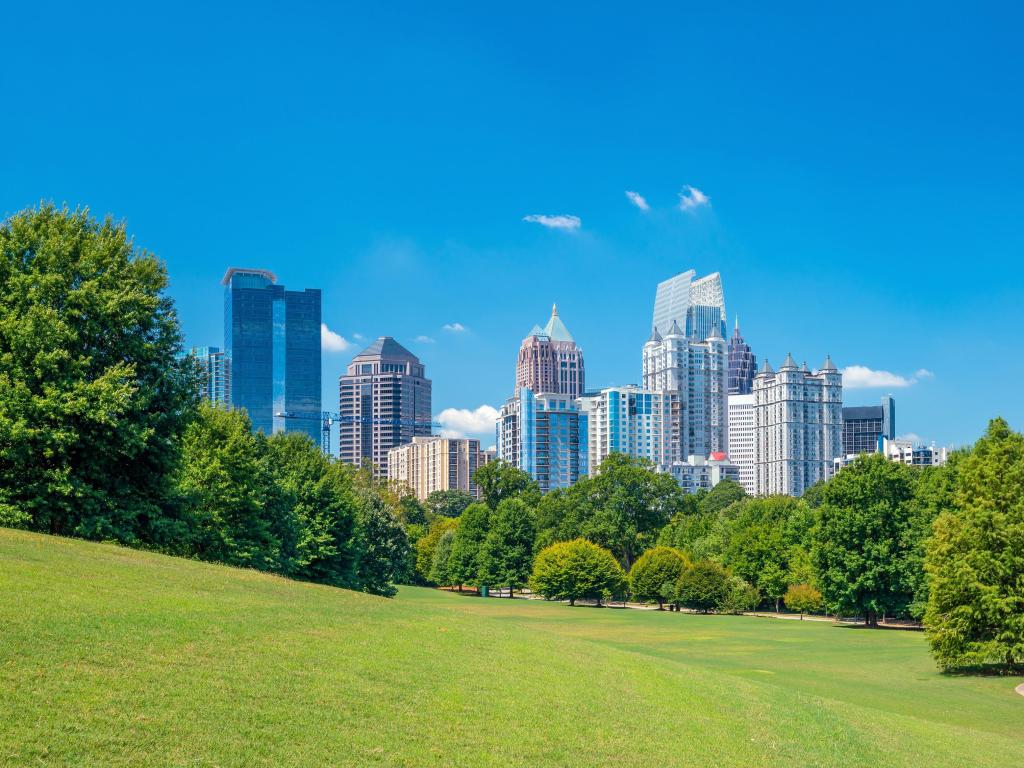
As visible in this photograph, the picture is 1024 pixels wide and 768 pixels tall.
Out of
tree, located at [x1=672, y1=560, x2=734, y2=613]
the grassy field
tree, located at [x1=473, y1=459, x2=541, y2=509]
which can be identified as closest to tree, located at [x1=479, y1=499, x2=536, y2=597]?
tree, located at [x1=672, y1=560, x2=734, y2=613]

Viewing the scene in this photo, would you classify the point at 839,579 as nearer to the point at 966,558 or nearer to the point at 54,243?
the point at 966,558

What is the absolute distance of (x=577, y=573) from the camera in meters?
105

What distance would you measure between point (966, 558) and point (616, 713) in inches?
1071

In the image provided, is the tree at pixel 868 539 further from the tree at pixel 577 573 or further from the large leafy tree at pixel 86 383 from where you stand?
the large leafy tree at pixel 86 383

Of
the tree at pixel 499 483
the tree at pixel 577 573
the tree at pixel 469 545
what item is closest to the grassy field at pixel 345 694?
the tree at pixel 577 573

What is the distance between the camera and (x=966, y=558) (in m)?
43.0

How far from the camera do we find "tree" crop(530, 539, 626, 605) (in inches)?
4131

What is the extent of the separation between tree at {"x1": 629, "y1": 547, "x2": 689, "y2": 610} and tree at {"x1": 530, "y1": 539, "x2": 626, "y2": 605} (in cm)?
327

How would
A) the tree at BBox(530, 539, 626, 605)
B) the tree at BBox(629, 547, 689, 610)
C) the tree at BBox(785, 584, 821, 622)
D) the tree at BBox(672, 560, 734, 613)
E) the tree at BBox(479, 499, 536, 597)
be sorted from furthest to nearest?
the tree at BBox(479, 499, 536, 597)
the tree at BBox(530, 539, 626, 605)
the tree at BBox(629, 547, 689, 610)
the tree at BBox(672, 560, 734, 613)
the tree at BBox(785, 584, 821, 622)

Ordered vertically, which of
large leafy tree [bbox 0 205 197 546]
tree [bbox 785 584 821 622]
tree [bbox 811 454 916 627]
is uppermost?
large leafy tree [bbox 0 205 197 546]

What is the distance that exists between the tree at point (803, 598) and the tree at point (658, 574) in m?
10.7

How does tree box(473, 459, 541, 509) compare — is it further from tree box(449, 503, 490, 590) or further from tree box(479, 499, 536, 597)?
tree box(479, 499, 536, 597)

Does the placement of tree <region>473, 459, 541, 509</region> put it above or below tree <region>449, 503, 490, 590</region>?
above

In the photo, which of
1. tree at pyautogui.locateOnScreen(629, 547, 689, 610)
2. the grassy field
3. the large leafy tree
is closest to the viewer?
the grassy field
